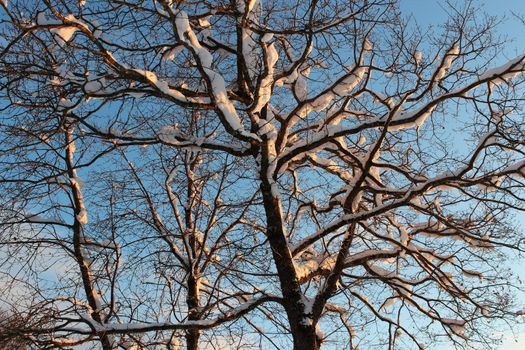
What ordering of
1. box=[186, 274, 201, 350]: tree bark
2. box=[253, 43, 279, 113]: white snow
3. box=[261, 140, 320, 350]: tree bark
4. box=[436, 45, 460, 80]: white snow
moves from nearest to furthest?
box=[261, 140, 320, 350]: tree bark → box=[253, 43, 279, 113]: white snow → box=[436, 45, 460, 80]: white snow → box=[186, 274, 201, 350]: tree bark

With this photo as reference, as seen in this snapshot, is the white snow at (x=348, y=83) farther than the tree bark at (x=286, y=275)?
Yes

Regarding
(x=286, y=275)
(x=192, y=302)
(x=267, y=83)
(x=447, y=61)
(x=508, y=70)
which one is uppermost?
(x=447, y=61)

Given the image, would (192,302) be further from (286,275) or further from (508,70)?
(508,70)

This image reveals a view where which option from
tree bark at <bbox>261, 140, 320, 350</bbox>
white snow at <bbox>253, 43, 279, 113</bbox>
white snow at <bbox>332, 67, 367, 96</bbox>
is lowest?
tree bark at <bbox>261, 140, 320, 350</bbox>

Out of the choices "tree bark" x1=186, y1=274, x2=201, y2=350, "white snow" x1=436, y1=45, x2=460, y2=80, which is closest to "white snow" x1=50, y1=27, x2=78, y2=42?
"tree bark" x1=186, y1=274, x2=201, y2=350

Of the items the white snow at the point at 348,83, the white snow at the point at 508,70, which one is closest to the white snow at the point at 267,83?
the white snow at the point at 348,83

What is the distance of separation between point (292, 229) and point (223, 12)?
335 centimetres

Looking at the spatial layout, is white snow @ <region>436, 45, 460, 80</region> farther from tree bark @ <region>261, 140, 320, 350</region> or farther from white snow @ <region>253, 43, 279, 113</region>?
tree bark @ <region>261, 140, 320, 350</region>

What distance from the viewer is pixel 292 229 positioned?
7836mm

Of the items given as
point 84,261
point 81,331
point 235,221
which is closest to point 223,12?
point 235,221

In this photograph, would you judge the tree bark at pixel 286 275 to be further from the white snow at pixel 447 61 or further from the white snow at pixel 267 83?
the white snow at pixel 447 61

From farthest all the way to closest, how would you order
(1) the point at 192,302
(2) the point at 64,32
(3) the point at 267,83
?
(1) the point at 192,302, (3) the point at 267,83, (2) the point at 64,32

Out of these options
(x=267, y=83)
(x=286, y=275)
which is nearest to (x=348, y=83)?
(x=267, y=83)

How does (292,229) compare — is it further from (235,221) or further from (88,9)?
(88,9)
